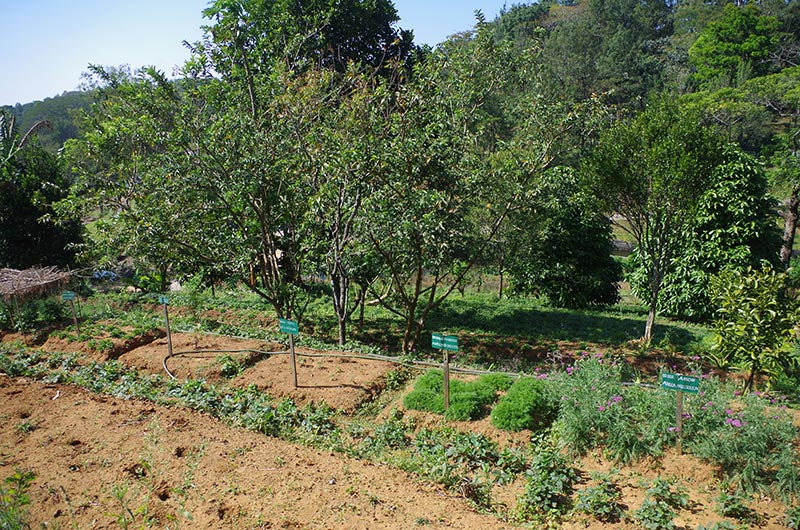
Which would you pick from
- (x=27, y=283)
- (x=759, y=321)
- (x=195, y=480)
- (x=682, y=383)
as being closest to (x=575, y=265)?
(x=759, y=321)

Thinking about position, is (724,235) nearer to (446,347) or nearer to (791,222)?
(791,222)

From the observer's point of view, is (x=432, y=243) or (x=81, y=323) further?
(x=81, y=323)

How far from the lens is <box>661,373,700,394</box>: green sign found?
5571 mm

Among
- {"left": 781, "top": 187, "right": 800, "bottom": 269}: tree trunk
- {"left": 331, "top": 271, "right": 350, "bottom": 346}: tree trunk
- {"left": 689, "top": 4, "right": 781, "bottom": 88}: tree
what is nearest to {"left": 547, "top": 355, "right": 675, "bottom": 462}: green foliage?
{"left": 331, "top": 271, "right": 350, "bottom": 346}: tree trunk

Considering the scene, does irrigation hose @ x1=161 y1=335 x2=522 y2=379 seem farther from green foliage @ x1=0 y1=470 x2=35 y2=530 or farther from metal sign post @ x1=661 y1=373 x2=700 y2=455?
green foliage @ x1=0 y1=470 x2=35 y2=530

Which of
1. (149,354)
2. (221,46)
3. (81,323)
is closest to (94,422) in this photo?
(149,354)

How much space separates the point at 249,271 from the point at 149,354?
285cm

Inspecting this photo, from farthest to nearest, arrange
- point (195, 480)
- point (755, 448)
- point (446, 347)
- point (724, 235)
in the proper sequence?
point (724, 235), point (446, 347), point (195, 480), point (755, 448)

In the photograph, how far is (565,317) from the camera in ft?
45.6

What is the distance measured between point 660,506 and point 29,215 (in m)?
20.9

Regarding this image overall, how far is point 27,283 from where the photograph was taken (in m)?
12.9

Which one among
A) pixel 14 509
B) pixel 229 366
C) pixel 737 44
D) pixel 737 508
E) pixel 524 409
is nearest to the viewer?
pixel 14 509

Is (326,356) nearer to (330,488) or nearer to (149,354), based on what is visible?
(149,354)

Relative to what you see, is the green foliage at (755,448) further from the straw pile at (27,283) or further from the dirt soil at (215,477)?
the straw pile at (27,283)
